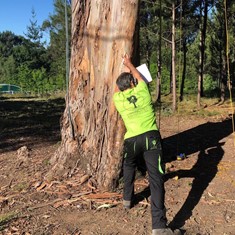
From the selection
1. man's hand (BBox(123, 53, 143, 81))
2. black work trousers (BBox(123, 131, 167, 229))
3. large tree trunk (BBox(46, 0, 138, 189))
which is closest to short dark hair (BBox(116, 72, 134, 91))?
man's hand (BBox(123, 53, 143, 81))

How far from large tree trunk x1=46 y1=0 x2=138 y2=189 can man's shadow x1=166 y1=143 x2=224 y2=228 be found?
1003 millimetres

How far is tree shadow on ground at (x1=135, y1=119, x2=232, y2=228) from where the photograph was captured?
4.64 m

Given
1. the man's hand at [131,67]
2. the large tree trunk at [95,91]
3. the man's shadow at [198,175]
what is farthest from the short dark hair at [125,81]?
the man's shadow at [198,175]

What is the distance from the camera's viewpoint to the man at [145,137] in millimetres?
3803

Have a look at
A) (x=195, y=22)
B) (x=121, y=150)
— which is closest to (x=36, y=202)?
(x=121, y=150)

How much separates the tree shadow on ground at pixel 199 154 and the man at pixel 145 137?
1.34 ft

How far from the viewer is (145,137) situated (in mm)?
3945

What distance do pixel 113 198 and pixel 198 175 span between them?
1502 millimetres

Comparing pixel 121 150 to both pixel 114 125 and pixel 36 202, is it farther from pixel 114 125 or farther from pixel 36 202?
pixel 36 202

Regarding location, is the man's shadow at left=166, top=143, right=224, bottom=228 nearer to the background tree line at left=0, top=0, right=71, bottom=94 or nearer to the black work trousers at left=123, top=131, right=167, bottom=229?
the black work trousers at left=123, top=131, right=167, bottom=229

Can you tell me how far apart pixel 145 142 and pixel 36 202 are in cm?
171

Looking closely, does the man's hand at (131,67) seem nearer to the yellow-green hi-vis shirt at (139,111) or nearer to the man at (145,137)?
the man at (145,137)

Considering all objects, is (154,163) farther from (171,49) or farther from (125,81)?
(171,49)

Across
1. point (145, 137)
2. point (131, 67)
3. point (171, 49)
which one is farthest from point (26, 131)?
point (171, 49)
